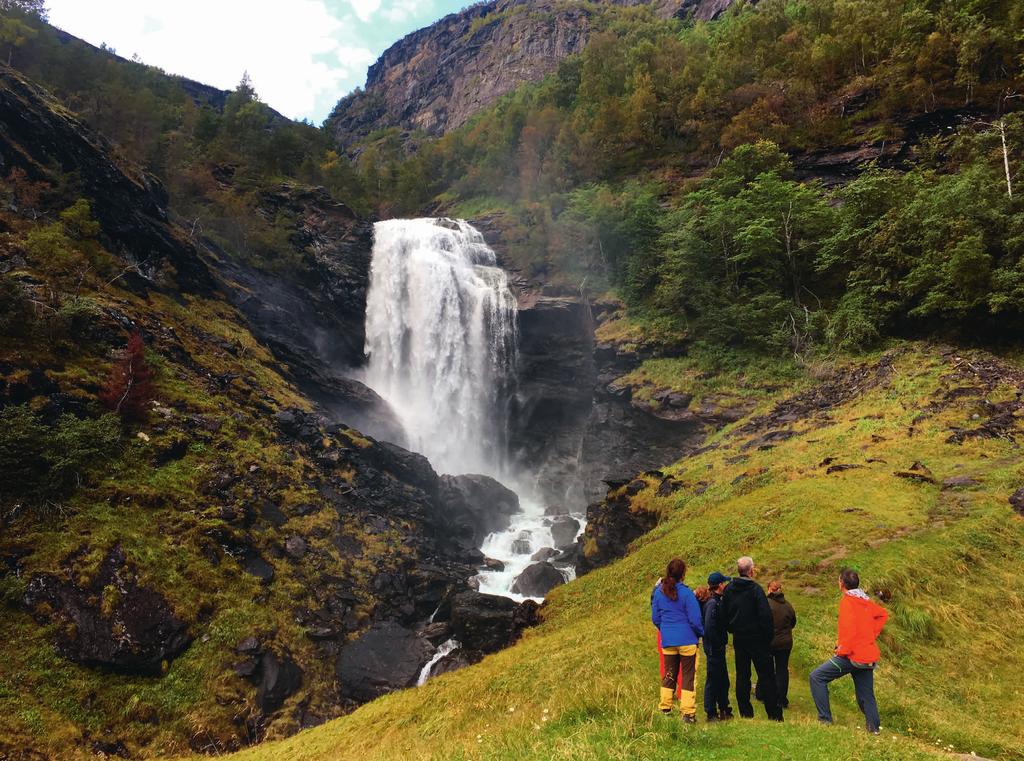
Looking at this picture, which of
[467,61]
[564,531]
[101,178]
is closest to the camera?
[101,178]

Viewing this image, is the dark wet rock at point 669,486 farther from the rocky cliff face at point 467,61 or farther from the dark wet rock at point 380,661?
the rocky cliff face at point 467,61

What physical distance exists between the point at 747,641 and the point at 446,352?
32593 millimetres

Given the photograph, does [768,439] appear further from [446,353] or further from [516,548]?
[446,353]

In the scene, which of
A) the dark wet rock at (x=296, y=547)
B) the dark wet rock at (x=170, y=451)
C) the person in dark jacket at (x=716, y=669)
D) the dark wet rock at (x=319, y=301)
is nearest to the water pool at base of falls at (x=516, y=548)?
the dark wet rock at (x=296, y=547)

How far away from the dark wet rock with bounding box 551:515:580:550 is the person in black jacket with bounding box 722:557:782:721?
1867 centimetres

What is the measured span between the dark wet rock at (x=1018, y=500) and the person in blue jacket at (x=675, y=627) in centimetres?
924

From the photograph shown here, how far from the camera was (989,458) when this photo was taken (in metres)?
12.7

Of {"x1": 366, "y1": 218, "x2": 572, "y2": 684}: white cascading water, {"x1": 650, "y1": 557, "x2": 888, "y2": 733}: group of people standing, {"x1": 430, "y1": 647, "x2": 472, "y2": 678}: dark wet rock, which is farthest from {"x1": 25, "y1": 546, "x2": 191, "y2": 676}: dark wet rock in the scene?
{"x1": 366, "y1": 218, "x2": 572, "y2": 684}: white cascading water

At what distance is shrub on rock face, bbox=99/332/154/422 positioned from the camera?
15.7m

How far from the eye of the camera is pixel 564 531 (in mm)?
25172

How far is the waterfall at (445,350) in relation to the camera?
3556cm

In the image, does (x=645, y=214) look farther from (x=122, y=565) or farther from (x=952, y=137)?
(x=122, y=565)

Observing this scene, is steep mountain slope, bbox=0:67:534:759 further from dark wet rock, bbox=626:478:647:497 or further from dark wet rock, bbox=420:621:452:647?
dark wet rock, bbox=626:478:647:497

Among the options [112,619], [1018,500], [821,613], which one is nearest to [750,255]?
[1018,500]
